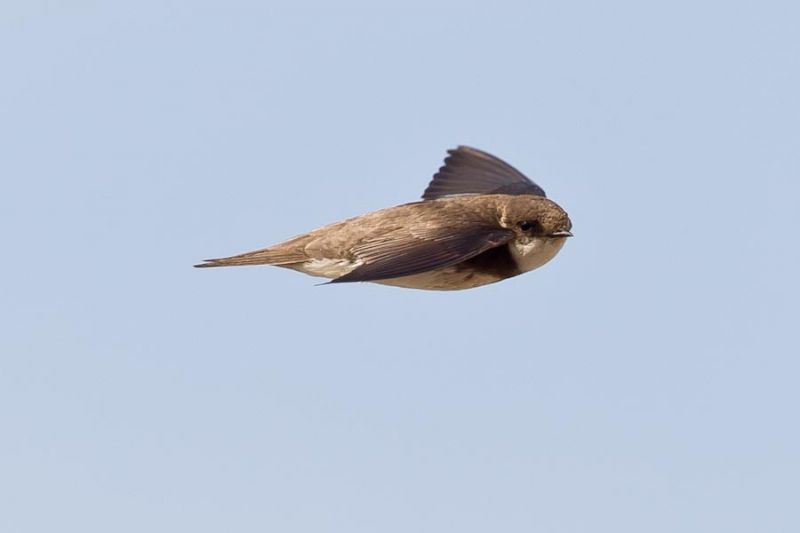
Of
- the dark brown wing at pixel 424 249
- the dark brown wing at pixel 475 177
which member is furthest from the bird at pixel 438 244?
the dark brown wing at pixel 475 177

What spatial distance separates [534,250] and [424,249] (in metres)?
1.15

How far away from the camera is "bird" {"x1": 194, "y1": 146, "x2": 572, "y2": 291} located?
12.4 metres

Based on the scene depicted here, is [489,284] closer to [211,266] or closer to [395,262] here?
[395,262]

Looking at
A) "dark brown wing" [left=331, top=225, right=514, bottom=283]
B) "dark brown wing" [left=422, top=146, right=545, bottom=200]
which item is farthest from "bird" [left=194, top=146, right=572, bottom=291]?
"dark brown wing" [left=422, top=146, right=545, bottom=200]

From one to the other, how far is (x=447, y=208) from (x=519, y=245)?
669mm

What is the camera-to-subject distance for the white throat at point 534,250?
1305cm

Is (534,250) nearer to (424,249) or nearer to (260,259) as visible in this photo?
(424,249)

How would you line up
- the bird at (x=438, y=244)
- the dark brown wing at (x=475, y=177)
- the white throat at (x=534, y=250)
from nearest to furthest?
the bird at (x=438, y=244) → the white throat at (x=534, y=250) → the dark brown wing at (x=475, y=177)

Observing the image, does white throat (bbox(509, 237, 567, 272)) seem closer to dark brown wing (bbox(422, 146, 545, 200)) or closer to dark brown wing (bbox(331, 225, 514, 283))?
dark brown wing (bbox(331, 225, 514, 283))

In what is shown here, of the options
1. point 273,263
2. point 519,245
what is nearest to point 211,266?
point 273,263

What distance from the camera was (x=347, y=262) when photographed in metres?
13.1

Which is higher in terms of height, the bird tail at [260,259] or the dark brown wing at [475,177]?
the dark brown wing at [475,177]

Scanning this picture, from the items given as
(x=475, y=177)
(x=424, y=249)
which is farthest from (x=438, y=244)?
(x=475, y=177)

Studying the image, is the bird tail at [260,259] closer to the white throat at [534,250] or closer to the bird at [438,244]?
the bird at [438,244]
